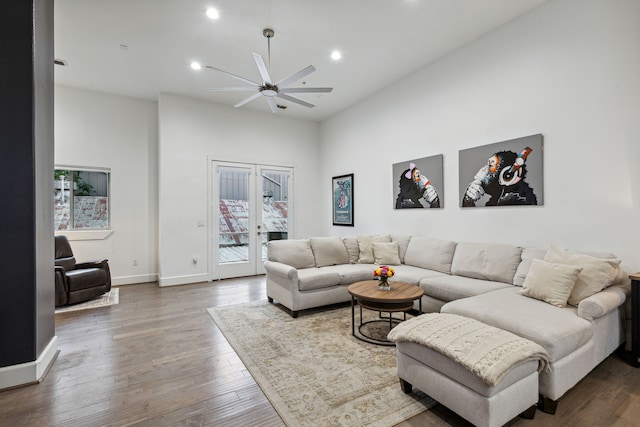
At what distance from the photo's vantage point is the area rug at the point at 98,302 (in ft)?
14.0

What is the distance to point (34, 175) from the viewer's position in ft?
7.93

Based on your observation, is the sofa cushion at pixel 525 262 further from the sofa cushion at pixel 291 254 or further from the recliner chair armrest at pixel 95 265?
the recliner chair armrest at pixel 95 265

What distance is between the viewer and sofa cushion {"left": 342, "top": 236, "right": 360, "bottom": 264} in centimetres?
487

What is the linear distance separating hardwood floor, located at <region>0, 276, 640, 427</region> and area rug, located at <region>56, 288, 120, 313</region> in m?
0.85

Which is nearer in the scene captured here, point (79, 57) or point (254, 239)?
point (79, 57)

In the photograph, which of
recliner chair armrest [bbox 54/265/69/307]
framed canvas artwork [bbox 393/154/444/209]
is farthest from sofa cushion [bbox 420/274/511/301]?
recliner chair armrest [bbox 54/265/69/307]

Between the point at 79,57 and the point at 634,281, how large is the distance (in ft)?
23.0

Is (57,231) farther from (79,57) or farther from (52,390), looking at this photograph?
(52,390)

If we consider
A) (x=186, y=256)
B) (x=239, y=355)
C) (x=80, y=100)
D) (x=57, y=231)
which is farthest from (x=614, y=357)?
(x=80, y=100)

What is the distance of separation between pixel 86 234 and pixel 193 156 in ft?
7.76

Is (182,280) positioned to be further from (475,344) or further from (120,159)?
(475,344)

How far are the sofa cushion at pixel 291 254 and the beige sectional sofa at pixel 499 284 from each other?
1 centimetres

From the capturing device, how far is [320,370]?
2.53 meters

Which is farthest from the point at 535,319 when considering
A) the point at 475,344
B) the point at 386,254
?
the point at 386,254
